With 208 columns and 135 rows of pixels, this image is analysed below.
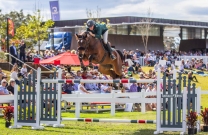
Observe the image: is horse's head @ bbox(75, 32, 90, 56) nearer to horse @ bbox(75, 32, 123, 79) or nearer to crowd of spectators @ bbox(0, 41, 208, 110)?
horse @ bbox(75, 32, 123, 79)

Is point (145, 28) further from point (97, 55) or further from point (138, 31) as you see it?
point (97, 55)

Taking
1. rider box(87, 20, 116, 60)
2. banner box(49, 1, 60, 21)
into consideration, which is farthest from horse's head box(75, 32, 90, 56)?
banner box(49, 1, 60, 21)

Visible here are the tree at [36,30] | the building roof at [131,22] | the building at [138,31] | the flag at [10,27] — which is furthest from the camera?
the building at [138,31]

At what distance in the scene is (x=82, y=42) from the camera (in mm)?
11797

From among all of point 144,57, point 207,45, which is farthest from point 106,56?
point 207,45

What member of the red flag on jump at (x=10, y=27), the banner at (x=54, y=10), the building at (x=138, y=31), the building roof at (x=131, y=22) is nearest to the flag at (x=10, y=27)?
the red flag on jump at (x=10, y=27)

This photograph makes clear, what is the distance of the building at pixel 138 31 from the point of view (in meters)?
46.7

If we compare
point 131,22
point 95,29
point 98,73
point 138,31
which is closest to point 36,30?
point 131,22

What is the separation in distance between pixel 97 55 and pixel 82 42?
94cm

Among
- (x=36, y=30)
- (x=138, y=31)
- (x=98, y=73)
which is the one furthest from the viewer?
(x=138, y=31)

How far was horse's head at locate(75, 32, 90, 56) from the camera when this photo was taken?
1179 cm

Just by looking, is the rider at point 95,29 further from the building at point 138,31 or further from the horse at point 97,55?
the building at point 138,31

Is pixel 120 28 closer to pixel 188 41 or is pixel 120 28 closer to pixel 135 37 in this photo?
pixel 135 37

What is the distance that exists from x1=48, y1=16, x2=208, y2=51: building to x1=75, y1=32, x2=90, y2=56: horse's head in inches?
1272
